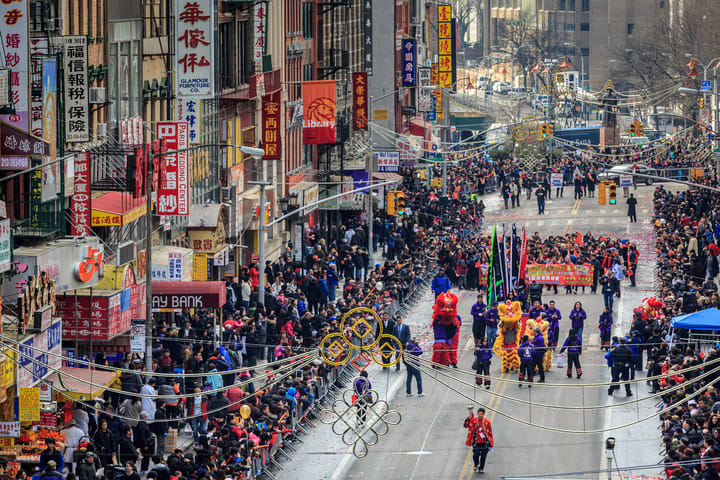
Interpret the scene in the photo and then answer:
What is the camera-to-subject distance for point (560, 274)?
54.0 meters

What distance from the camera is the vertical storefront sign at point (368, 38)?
8281 centimetres

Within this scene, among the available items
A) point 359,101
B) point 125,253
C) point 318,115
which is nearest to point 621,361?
point 125,253

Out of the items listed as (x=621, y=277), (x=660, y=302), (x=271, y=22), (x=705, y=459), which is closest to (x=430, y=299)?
(x=621, y=277)

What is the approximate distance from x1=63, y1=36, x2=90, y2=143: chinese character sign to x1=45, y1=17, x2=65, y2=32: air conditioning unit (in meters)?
1.39

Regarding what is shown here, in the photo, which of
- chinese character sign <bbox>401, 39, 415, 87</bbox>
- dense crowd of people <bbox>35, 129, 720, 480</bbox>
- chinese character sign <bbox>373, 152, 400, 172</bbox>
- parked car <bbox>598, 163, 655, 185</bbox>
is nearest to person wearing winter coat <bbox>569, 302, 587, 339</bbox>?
dense crowd of people <bbox>35, 129, 720, 480</bbox>

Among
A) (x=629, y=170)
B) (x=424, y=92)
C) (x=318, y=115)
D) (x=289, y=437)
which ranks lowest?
(x=289, y=437)

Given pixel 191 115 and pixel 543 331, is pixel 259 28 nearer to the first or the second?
pixel 191 115

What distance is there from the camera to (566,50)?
179 m

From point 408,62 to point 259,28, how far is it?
105 ft

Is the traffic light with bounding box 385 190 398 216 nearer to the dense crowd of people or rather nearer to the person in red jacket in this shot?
the dense crowd of people

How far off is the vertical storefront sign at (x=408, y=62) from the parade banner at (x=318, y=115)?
86.4 ft

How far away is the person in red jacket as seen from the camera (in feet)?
106

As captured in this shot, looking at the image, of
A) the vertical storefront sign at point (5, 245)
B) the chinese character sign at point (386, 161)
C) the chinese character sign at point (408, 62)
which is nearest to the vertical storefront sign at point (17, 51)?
the vertical storefront sign at point (5, 245)

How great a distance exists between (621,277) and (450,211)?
16603mm
